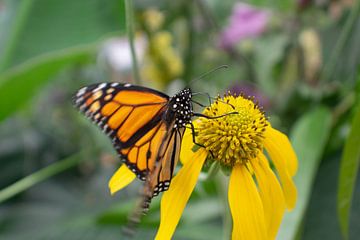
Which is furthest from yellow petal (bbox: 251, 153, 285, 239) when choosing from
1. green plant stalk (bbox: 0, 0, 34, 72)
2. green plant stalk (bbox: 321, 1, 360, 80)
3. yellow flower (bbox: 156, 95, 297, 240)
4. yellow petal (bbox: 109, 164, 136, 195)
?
green plant stalk (bbox: 0, 0, 34, 72)

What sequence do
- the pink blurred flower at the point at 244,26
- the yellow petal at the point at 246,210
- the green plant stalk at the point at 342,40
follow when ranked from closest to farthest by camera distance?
the yellow petal at the point at 246,210, the green plant stalk at the point at 342,40, the pink blurred flower at the point at 244,26

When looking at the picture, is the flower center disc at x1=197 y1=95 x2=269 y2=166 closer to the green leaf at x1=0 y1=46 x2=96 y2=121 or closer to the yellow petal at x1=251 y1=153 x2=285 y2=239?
the yellow petal at x1=251 y1=153 x2=285 y2=239

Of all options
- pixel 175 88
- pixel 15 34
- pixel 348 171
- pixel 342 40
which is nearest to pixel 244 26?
pixel 175 88

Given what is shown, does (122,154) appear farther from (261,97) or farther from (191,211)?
(261,97)

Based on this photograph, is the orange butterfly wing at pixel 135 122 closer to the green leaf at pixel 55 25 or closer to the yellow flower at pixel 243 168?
the yellow flower at pixel 243 168

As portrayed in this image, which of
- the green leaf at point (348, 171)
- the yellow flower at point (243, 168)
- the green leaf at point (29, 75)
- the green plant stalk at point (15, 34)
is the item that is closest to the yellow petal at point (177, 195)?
the yellow flower at point (243, 168)

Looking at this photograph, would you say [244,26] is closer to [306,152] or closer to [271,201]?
[306,152]

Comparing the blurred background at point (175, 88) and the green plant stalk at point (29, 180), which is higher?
the blurred background at point (175, 88)

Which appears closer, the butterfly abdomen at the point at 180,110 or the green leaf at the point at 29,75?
the butterfly abdomen at the point at 180,110
